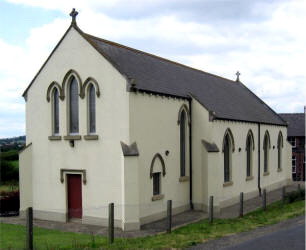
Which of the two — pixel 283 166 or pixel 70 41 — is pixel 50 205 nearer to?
pixel 70 41

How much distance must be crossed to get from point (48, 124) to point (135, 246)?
33.3 feet

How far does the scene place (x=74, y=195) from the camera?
61.4 feet

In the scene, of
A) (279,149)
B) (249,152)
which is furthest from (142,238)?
(279,149)

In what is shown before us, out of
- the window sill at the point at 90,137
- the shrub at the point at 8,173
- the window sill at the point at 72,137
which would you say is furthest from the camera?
the shrub at the point at 8,173

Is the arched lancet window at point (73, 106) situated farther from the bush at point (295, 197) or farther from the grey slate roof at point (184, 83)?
the bush at point (295, 197)

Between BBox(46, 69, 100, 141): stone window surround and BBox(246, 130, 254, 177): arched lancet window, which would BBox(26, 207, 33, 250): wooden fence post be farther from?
BBox(246, 130, 254, 177): arched lancet window

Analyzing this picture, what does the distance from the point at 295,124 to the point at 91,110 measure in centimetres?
3548

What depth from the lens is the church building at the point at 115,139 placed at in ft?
57.0

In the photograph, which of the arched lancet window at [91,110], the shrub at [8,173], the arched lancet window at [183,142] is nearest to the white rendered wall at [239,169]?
the arched lancet window at [183,142]

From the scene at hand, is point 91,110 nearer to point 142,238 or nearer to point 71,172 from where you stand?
point 71,172

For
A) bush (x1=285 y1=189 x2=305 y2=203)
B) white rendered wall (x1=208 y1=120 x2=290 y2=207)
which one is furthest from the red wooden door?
bush (x1=285 y1=189 x2=305 y2=203)

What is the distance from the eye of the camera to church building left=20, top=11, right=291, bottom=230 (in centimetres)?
1738

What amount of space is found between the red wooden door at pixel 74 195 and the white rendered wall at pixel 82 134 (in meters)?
0.33

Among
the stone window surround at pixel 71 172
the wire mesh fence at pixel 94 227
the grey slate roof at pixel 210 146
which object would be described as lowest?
the wire mesh fence at pixel 94 227
